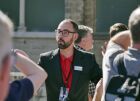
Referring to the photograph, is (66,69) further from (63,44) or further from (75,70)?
(63,44)

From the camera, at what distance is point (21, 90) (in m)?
2.75

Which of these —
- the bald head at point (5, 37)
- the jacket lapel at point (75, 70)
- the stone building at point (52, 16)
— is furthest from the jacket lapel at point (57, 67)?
the stone building at point (52, 16)

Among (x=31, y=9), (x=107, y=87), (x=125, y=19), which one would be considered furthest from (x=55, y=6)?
(x=107, y=87)

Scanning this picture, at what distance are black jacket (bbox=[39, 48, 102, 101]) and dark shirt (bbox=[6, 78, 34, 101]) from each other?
8.89 feet

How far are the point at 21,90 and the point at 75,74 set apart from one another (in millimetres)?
2898

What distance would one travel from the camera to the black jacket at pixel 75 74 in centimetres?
555

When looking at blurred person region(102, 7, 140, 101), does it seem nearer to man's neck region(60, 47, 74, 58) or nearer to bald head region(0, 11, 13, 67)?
bald head region(0, 11, 13, 67)

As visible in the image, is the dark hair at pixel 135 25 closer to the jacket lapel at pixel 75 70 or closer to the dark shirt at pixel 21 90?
the dark shirt at pixel 21 90

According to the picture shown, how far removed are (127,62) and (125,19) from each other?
1115 centimetres

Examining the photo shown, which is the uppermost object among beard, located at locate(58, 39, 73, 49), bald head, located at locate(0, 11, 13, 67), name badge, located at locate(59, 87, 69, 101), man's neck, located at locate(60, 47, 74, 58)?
bald head, located at locate(0, 11, 13, 67)

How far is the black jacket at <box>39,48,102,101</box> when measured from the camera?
18.2 feet

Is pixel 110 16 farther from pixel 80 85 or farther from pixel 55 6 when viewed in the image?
pixel 80 85

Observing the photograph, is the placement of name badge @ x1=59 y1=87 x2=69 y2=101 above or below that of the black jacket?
below

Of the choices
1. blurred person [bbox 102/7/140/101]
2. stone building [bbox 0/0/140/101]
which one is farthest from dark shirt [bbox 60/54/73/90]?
stone building [bbox 0/0/140/101]
